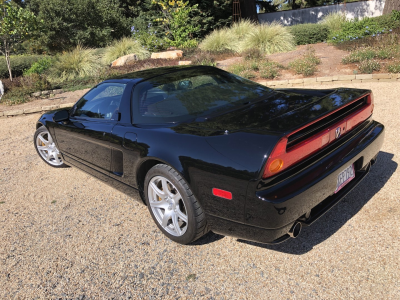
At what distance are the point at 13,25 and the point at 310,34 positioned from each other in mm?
11022

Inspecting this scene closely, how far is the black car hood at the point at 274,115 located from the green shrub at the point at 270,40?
31.5 ft

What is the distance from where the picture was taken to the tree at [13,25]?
33.9 feet

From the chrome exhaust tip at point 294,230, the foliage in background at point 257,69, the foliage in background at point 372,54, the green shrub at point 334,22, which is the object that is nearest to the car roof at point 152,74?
the chrome exhaust tip at point 294,230

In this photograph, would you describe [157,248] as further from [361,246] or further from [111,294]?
[361,246]

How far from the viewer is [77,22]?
20109mm

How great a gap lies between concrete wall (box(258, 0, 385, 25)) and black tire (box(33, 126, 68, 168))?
23.0 meters

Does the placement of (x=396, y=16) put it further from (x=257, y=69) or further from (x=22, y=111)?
(x=22, y=111)

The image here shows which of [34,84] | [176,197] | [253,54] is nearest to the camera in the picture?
[176,197]

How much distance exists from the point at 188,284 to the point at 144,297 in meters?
0.32

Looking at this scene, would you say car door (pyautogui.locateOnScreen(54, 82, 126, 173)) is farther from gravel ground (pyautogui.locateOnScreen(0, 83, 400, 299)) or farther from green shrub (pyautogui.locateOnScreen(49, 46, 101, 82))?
green shrub (pyautogui.locateOnScreen(49, 46, 101, 82))

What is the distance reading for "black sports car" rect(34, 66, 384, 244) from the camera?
204cm

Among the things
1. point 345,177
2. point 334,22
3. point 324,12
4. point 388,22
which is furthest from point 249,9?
point 345,177

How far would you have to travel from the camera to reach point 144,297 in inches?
88.1

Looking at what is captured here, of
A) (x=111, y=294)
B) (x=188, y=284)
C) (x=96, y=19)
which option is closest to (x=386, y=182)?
(x=188, y=284)
